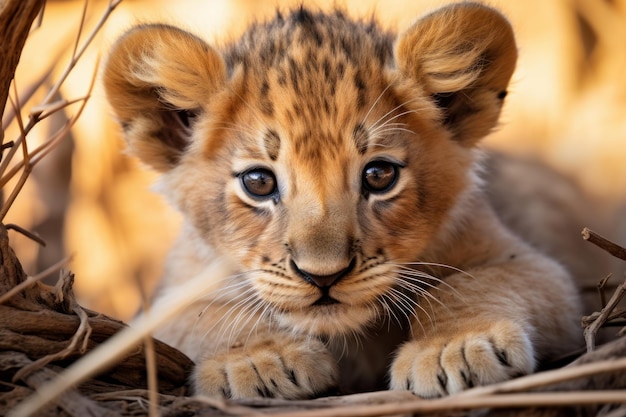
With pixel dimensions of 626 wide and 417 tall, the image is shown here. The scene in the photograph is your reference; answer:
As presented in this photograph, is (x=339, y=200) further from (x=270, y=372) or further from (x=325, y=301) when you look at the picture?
(x=270, y=372)

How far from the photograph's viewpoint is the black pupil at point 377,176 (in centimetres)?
235

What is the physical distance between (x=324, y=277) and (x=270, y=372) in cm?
33

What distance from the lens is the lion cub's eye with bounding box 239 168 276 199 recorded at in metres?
2.38

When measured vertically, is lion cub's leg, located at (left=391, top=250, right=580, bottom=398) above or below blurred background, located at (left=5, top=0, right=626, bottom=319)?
below

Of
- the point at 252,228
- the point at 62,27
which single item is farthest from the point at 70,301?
the point at 62,27

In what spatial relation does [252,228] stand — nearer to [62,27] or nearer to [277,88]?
[277,88]

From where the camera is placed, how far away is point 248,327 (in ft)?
8.36

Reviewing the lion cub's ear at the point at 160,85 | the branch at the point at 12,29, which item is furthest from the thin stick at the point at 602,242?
the branch at the point at 12,29

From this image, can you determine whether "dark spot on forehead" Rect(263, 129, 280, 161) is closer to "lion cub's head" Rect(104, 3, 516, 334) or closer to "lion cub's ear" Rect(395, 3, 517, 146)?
"lion cub's head" Rect(104, 3, 516, 334)

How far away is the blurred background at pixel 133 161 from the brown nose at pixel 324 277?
8.61 feet

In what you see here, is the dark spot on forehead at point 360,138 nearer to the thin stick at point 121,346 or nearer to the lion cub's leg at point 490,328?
the lion cub's leg at point 490,328

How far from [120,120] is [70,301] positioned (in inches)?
33.1

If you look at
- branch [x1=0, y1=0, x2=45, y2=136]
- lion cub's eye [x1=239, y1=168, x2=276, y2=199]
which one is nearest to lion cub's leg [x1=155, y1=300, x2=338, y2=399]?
lion cub's eye [x1=239, y1=168, x2=276, y2=199]

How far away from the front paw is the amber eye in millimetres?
482
